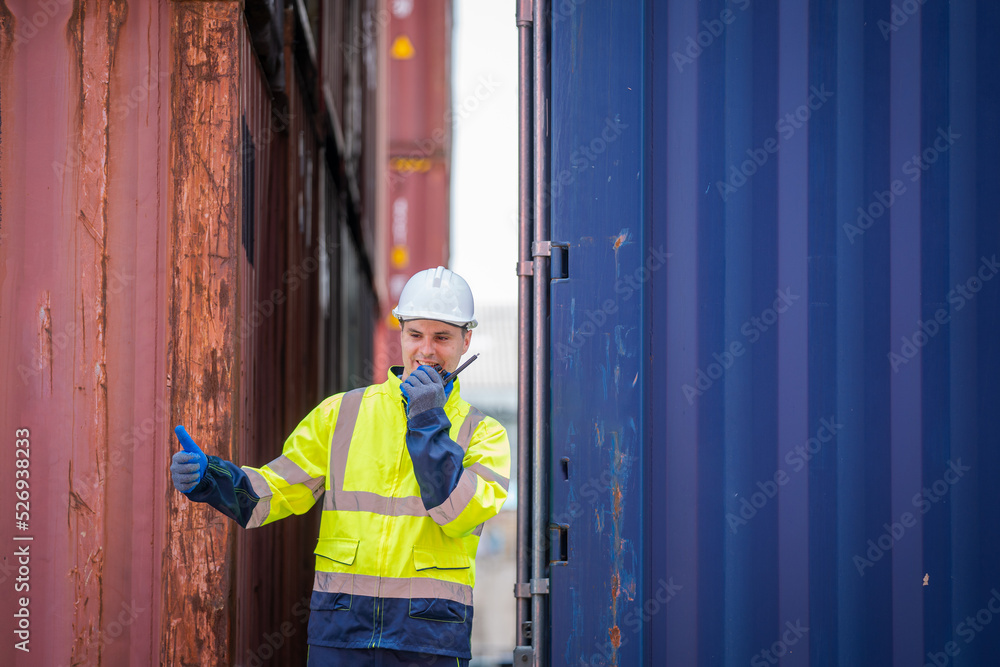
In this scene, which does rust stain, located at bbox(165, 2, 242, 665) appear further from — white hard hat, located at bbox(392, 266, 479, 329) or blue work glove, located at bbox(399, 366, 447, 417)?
blue work glove, located at bbox(399, 366, 447, 417)

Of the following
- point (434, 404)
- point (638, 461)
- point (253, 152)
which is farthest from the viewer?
point (253, 152)

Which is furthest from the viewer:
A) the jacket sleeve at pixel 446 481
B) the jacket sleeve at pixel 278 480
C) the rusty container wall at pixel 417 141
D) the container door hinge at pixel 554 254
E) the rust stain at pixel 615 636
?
the rusty container wall at pixel 417 141

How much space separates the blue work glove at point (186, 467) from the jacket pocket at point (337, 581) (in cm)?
49

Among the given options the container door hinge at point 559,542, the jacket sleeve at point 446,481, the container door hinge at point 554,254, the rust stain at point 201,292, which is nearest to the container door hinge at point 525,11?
the container door hinge at point 554,254

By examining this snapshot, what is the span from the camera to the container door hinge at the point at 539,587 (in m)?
2.97

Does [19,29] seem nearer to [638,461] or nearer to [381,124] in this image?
[638,461]

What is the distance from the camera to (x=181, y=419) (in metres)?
3.12

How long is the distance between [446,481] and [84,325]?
1526mm

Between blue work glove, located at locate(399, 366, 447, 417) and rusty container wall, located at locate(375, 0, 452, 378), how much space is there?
1234 centimetres

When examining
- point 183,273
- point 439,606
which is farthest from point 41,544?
point 439,606

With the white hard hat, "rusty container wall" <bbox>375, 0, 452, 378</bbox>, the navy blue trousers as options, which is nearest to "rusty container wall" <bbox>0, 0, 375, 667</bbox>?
the navy blue trousers

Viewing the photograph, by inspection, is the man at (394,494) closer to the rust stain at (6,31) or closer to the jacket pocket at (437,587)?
the jacket pocket at (437,587)

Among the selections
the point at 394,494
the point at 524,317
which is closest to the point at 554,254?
the point at 524,317

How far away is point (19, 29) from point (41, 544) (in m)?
1.96
